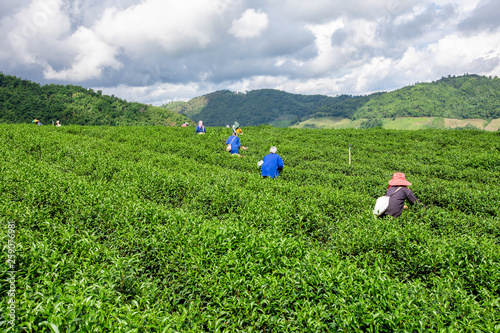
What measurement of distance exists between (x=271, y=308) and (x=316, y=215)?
3.44 metres

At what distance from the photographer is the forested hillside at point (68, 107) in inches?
3700

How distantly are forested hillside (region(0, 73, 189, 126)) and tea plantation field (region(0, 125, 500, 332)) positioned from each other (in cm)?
10529

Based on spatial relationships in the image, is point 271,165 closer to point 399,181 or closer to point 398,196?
point 399,181

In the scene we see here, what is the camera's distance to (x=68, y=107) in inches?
4318

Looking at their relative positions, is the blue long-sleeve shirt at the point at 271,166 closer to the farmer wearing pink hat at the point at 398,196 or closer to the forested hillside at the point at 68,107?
the farmer wearing pink hat at the point at 398,196

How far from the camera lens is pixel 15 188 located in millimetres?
7055

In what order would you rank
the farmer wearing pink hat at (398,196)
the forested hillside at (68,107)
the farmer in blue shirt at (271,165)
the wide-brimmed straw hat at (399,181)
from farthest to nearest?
the forested hillside at (68,107) < the farmer in blue shirt at (271,165) < the wide-brimmed straw hat at (399,181) < the farmer wearing pink hat at (398,196)

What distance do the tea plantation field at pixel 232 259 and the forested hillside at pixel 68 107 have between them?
10529cm

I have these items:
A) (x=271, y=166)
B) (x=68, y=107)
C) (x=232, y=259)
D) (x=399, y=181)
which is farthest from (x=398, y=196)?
(x=68, y=107)

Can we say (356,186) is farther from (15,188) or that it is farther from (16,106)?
(16,106)

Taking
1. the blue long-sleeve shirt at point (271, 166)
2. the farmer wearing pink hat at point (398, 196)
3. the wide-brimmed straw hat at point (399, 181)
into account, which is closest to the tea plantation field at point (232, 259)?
the farmer wearing pink hat at point (398, 196)

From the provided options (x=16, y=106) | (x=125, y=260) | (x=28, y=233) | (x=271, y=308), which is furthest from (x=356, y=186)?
(x=16, y=106)

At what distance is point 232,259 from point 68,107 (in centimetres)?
13432

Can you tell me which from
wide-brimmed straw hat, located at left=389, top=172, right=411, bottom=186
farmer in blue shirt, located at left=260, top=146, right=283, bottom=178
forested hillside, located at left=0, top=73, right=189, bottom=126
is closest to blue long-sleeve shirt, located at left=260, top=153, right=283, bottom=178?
farmer in blue shirt, located at left=260, top=146, right=283, bottom=178
